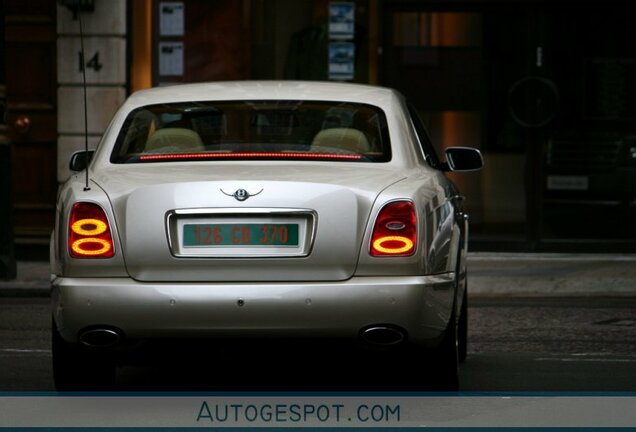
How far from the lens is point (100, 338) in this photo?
6.54 metres

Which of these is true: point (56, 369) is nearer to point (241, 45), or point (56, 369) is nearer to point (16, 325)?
point (16, 325)

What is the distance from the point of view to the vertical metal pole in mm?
13578

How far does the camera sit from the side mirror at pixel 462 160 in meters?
8.06

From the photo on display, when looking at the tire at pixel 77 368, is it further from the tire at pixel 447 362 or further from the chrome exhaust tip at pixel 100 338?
the tire at pixel 447 362

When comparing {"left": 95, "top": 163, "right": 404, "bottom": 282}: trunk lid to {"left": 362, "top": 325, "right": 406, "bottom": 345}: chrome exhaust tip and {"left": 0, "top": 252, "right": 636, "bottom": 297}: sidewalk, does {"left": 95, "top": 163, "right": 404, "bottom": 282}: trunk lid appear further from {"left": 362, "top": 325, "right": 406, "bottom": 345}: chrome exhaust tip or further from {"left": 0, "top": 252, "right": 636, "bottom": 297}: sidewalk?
{"left": 0, "top": 252, "right": 636, "bottom": 297}: sidewalk

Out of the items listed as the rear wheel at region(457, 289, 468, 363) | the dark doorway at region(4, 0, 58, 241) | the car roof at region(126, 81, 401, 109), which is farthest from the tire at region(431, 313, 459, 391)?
the dark doorway at region(4, 0, 58, 241)

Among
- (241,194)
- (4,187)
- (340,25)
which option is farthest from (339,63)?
(241,194)

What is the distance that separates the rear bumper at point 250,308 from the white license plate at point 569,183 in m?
9.65

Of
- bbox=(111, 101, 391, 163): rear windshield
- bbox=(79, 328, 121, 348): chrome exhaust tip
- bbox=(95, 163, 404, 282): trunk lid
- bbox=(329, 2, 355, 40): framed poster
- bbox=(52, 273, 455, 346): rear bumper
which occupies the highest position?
bbox=(329, 2, 355, 40): framed poster

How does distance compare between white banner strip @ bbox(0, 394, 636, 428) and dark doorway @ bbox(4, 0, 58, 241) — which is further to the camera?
Result: dark doorway @ bbox(4, 0, 58, 241)

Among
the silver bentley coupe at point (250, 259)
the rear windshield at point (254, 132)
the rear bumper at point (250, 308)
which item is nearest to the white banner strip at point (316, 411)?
the silver bentley coupe at point (250, 259)

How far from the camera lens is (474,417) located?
6539 millimetres

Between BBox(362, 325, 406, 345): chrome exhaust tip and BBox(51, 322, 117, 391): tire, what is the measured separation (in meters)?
1.12

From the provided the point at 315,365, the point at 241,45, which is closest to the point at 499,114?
the point at 241,45
